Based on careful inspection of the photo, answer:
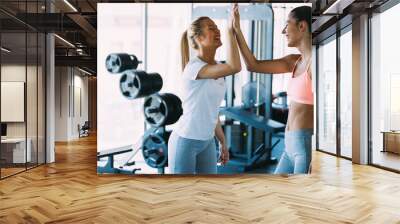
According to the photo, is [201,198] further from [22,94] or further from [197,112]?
[22,94]

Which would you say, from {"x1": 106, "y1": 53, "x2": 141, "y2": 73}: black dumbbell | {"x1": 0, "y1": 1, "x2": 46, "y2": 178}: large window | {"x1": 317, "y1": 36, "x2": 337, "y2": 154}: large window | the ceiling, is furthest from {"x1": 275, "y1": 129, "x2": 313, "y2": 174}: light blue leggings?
{"x1": 0, "y1": 1, "x2": 46, "y2": 178}: large window

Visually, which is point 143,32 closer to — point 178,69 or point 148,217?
point 178,69

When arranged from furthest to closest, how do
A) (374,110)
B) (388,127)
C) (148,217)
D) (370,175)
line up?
(374,110)
(388,127)
(370,175)
(148,217)

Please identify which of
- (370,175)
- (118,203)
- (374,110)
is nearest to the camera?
(118,203)

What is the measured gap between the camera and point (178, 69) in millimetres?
6035

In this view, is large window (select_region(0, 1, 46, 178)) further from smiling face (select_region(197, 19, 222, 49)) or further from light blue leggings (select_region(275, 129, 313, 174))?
light blue leggings (select_region(275, 129, 313, 174))

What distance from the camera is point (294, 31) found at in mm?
6090

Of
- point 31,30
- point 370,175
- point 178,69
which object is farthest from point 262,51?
point 31,30

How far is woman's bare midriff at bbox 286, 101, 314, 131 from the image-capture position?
601 centimetres

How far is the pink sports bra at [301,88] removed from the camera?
6.01m

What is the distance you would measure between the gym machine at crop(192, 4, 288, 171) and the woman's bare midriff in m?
0.10

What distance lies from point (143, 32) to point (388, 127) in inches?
185

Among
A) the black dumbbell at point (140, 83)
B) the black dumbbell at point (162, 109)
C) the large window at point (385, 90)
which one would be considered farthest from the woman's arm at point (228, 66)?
the large window at point (385, 90)

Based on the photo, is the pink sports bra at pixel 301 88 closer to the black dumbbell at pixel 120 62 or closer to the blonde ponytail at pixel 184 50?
the blonde ponytail at pixel 184 50
